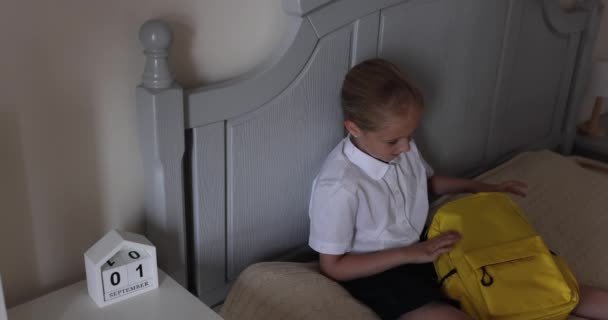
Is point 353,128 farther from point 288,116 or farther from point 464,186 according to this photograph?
point 464,186

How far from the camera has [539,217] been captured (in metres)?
1.60

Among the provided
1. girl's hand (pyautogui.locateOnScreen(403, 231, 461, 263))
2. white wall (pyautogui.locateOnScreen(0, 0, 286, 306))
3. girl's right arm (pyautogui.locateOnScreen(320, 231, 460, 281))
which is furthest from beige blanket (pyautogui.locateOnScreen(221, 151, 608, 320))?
white wall (pyautogui.locateOnScreen(0, 0, 286, 306))

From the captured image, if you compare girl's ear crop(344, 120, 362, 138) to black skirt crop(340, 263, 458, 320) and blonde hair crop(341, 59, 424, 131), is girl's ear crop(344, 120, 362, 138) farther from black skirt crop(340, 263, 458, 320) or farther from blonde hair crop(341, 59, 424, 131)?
black skirt crop(340, 263, 458, 320)

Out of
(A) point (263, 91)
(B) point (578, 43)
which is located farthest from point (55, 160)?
(B) point (578, 43)

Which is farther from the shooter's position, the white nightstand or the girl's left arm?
the girl's left arm

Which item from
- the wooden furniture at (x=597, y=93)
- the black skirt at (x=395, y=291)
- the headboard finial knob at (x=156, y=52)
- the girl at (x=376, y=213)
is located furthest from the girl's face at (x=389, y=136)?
the wooden furniture at (x=597, y=93)

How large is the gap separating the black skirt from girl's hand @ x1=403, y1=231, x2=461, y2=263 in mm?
53

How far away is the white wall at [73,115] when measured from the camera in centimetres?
94

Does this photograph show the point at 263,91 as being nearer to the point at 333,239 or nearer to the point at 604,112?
the point at 333,239

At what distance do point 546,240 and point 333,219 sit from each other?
0.63 metres

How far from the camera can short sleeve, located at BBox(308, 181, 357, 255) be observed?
1208 millimetres

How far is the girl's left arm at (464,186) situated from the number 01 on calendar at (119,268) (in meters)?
0.79

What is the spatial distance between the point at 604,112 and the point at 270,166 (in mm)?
1716

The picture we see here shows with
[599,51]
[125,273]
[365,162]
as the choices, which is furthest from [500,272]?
[599,51]
